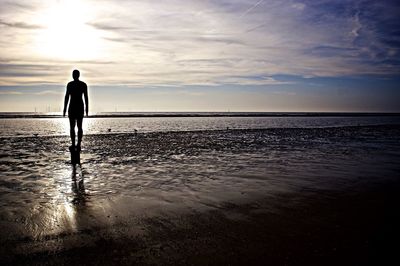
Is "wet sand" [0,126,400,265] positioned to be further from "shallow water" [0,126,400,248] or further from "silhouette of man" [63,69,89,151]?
"silhouette of man" [63,69,89,151]

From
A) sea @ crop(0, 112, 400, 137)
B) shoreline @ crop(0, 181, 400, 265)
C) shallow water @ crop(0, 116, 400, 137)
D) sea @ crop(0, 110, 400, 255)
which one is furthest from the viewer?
sea @ crop(0, 112, 400, 137)

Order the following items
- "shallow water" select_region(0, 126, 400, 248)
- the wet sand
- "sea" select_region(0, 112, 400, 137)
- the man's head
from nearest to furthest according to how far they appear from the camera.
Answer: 1. the wet sand
2. "shallow water" select_region(0, 126, 400, 248)
3. the man's head
4. "sea" select_region(0, 112, 400, 137)

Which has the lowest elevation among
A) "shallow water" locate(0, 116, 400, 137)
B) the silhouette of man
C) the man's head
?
"shallow water" locate(0, 116, 400, 137)

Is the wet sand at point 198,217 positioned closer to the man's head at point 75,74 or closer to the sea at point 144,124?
the man's head at point 75,74

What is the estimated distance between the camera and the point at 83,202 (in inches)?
209

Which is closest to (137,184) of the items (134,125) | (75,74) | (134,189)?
(134,189)

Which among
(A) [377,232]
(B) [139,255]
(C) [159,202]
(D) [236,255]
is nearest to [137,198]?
(C) [159,202]

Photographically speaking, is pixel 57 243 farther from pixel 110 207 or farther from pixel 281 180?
pixel 281 180

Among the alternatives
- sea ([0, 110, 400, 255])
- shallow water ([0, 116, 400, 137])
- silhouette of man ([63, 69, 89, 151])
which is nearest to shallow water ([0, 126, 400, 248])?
sea ([0, 110, 400, 255])

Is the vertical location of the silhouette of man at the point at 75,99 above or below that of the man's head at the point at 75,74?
below

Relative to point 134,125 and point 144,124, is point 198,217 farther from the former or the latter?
Answer: point 144,124

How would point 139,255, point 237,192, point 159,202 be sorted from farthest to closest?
point 237,192, point 159,202, point 139,255

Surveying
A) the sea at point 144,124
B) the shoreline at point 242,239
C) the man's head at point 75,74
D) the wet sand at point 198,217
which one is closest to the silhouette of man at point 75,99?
the man's head at point 75,74

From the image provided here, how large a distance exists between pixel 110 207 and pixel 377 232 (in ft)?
14.2
